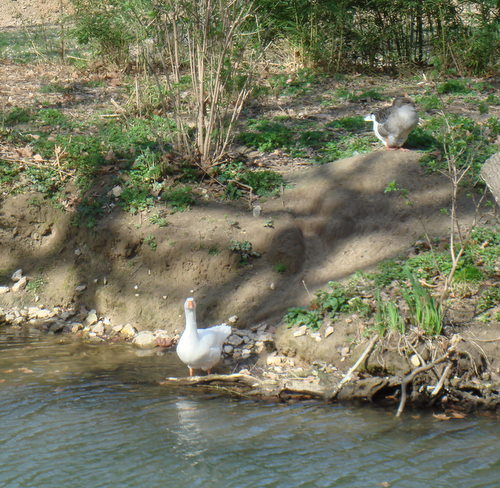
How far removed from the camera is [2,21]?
2041 cm

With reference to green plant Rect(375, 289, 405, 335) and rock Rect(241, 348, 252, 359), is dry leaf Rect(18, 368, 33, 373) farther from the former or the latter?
green plant Rect(375, 289, 405, 335)

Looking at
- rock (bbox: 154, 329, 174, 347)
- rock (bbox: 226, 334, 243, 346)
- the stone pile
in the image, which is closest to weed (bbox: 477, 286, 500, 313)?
the stone pile

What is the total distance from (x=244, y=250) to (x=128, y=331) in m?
1.52

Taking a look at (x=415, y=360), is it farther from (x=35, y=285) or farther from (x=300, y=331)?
(x=35, y=285)

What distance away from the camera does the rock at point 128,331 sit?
770 centimetres

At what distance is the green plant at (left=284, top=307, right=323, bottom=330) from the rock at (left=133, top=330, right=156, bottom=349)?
1466 millimetres

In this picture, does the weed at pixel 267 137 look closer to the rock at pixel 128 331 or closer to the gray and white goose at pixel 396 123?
the gray and white goose at pixel 396 123

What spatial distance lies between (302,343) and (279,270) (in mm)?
1290

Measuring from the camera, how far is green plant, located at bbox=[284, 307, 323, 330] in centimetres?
679

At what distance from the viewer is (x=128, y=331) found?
7730 millimetres

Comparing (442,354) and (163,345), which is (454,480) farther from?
(163,345)

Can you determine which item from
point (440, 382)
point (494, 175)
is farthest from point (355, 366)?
point (494, 175)

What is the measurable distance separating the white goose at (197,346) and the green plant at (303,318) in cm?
76

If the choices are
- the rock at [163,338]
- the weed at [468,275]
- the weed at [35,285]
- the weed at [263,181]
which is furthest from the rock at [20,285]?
the weed at [468,275]
